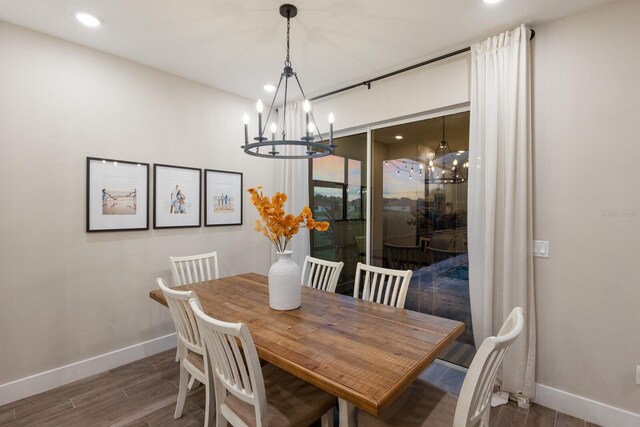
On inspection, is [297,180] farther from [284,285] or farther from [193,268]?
[284,285]

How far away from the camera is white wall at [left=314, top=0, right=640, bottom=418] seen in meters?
1.98

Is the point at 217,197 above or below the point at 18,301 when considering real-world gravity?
above

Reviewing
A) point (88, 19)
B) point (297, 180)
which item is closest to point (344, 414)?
point (297, 180)

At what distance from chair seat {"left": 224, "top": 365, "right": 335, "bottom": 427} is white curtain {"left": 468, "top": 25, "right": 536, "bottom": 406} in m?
1.50

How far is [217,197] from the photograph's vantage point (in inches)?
139

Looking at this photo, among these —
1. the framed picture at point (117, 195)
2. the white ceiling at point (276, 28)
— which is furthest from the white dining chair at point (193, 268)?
the white ceiling at point (276, 28)

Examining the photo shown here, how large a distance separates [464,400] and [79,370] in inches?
118

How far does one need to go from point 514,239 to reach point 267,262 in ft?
9.34

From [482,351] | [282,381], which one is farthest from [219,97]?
[482,351]

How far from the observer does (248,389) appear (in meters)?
1.34

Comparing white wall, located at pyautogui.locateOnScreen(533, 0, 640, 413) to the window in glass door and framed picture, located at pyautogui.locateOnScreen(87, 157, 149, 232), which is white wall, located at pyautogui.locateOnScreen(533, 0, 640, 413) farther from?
framed picture, located at pyautogui.locateOnScreen(87, 157, 149, 232)

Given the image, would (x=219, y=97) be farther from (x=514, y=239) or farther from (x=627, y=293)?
(x=627, y=293)

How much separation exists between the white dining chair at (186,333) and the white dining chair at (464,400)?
0.98 m

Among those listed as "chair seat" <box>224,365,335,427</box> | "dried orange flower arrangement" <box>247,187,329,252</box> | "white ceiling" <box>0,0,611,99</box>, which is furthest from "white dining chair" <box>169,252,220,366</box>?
"white ceiling" <box>0,0,611,99</box>
